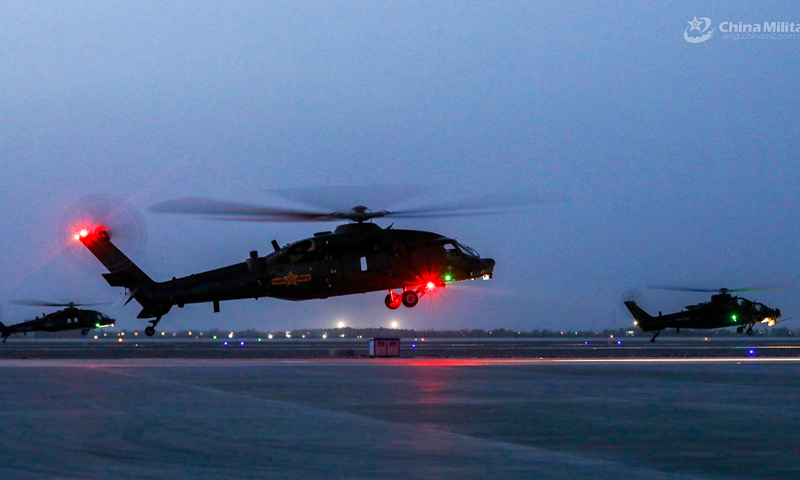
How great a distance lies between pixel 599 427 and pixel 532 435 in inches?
72.6

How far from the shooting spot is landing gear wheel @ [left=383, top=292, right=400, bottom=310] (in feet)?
162

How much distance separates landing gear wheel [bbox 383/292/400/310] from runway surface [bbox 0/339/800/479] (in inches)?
659

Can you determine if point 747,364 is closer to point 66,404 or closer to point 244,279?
point 244,279

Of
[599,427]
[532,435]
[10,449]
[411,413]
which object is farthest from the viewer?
[411,413]

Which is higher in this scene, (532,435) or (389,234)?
(389,234)

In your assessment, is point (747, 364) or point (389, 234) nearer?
point (747, 364)

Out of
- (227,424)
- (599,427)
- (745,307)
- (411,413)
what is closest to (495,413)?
(411,413)

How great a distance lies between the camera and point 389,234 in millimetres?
47281

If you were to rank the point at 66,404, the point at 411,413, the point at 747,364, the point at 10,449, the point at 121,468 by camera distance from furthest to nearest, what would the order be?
the point at 747,364
the point at 66,404
the point at 411,413
the point at 10,449
the point at 121,468

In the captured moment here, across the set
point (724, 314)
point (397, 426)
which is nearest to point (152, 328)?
point (397, 426)

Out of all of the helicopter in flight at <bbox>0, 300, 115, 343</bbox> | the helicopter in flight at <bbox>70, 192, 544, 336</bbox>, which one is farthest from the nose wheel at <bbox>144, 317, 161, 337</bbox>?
the helicopter in flight at <bbox>0, 300, 115, 343</bbox>

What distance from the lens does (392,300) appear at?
4953 centimetres

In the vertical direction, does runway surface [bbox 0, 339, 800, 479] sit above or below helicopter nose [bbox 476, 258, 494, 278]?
below

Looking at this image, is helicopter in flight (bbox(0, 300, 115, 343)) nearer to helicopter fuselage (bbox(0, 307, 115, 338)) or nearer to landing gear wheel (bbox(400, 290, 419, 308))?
helicopter fuselage (bbox(0, 307, 115, 338))
